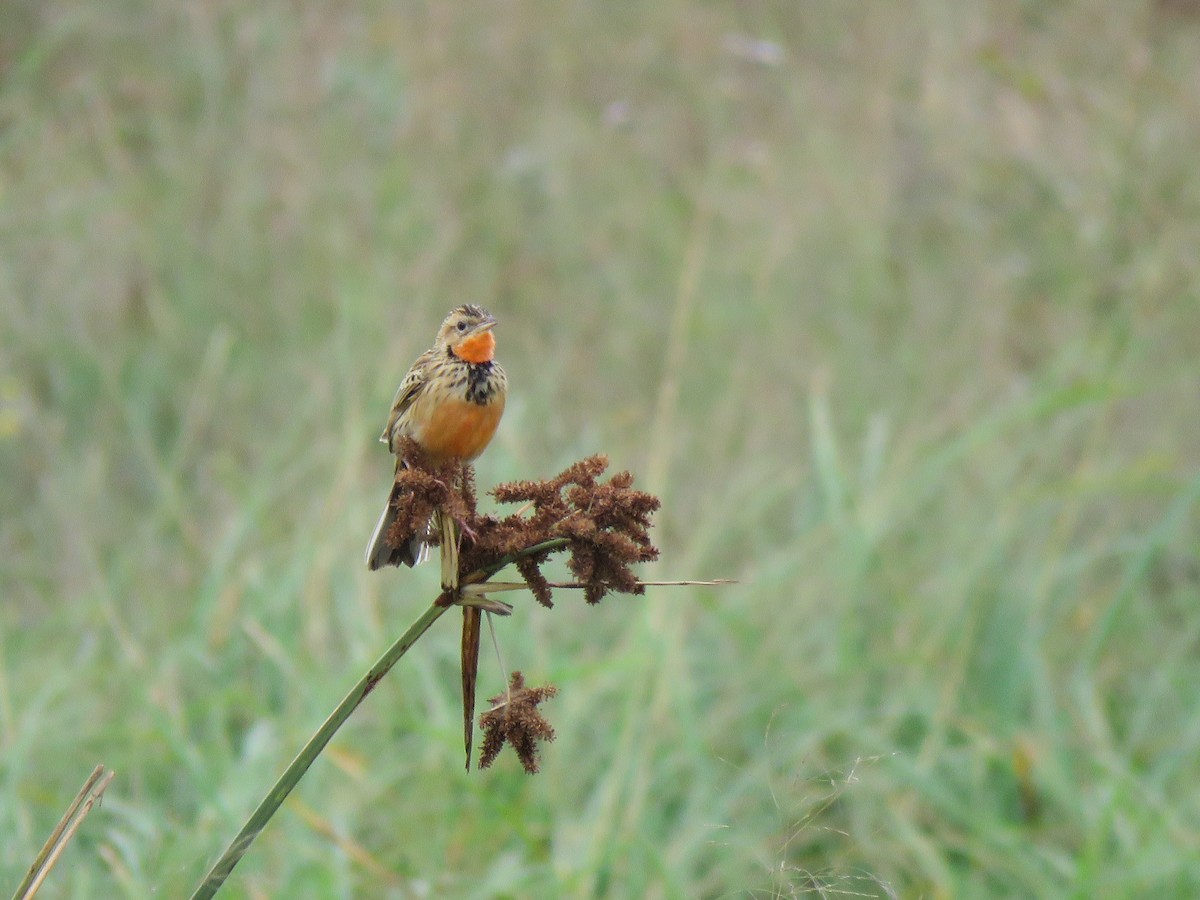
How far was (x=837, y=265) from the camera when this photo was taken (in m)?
6.38

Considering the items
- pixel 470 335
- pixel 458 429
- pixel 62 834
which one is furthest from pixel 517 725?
pixel 470 335

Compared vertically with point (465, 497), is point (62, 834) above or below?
below

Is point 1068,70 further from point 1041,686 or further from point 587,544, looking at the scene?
point 587,544

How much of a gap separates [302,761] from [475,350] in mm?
1662

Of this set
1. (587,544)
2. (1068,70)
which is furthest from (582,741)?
(1068,70)

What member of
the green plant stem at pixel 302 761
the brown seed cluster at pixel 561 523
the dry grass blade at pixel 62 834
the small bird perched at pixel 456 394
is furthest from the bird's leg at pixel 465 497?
the small bird perched at pixel 456 394

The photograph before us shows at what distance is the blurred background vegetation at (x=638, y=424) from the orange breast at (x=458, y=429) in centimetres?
82

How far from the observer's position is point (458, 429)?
8.50 ft

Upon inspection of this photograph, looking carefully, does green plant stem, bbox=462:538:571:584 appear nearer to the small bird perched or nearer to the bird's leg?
the bird's leg

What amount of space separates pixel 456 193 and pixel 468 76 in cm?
63

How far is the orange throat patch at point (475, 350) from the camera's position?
109 inches

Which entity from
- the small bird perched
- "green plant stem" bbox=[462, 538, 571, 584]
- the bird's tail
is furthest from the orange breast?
"green plant stem" bbox=[462, 538, 571, 584]

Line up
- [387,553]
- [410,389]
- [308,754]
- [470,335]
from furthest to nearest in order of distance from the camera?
1. [410,389]
2. [470,335]
3. [387,553]
4. [308,754]

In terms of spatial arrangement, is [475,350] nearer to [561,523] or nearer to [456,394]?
[456,394]
